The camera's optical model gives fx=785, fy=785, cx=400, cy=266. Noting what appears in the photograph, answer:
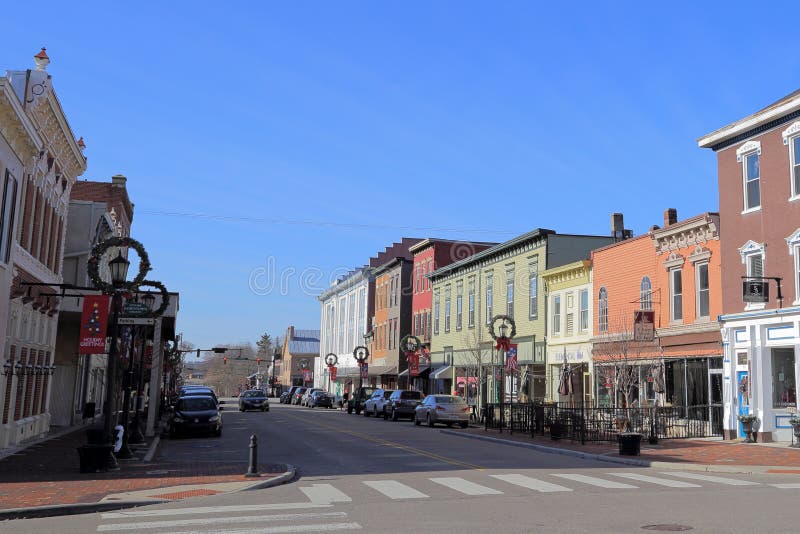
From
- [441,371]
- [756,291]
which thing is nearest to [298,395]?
[441,371]

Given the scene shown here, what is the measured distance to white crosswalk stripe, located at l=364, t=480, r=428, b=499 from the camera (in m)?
13.0

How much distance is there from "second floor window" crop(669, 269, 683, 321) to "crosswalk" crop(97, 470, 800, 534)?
1442 centimetres

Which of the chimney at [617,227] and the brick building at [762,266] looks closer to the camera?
the brick building at [762,266]

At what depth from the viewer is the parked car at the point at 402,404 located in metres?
44.2

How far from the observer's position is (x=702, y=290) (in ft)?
98.2

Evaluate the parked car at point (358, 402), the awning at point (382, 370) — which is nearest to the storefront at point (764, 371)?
the parked car at point (358, 402)

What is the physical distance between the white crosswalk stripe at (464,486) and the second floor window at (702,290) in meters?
17.5

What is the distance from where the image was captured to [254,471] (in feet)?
51.6

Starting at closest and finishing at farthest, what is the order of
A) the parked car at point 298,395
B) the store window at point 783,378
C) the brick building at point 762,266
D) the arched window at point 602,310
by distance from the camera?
1. the brick building at point 762,266
2. the store window at point 783,378
3. the arched window at point 602,310
4. the parked car at point 298,395

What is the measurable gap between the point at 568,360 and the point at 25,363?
2517 centimetres

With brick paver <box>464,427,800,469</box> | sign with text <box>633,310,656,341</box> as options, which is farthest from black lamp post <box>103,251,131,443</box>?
sign with text <box>633,310,656,341</box>

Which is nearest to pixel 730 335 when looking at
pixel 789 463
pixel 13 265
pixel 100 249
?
pixel 789 463

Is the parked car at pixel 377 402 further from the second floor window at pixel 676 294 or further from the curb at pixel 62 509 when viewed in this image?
the curb at pixel 62 509

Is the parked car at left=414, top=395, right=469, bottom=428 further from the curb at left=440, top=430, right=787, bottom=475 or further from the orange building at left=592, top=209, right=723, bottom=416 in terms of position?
the curb at left=440, top=430, right=787, bottom=475
